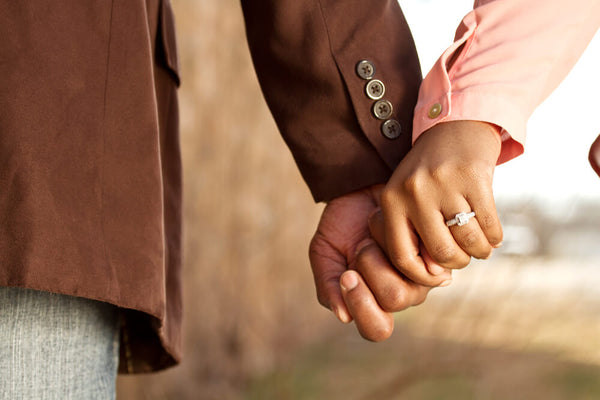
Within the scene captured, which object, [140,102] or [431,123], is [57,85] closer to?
[140,102]

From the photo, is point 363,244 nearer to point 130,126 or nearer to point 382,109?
point 382,109

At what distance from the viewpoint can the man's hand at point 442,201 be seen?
0.77m

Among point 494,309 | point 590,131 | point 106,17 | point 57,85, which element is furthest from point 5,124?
point 494,309

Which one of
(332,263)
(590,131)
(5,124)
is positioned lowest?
(590,131)

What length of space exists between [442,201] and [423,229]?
1.7 inches

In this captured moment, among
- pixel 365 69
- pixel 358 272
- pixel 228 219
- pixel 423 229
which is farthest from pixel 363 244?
pixel 228 219

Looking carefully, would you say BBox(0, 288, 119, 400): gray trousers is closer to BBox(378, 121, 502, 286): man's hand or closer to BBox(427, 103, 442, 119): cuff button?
BBox(378, 121, 502, 286): man's hand

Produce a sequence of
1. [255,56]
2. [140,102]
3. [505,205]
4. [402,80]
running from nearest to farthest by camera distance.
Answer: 1. [140,102]
2. [402,80]
3. [255,56]
4. [505,205]

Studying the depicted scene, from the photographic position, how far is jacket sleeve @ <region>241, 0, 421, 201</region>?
0.96 metres

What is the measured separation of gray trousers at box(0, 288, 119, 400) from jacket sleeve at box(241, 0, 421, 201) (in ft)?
1.32

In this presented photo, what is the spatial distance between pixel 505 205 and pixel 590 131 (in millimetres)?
479

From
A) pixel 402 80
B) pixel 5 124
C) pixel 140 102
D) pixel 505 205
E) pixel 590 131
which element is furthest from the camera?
pixel 505 205

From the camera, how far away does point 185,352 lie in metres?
3.40

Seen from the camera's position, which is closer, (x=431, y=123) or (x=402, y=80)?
(x=431, y=123)
